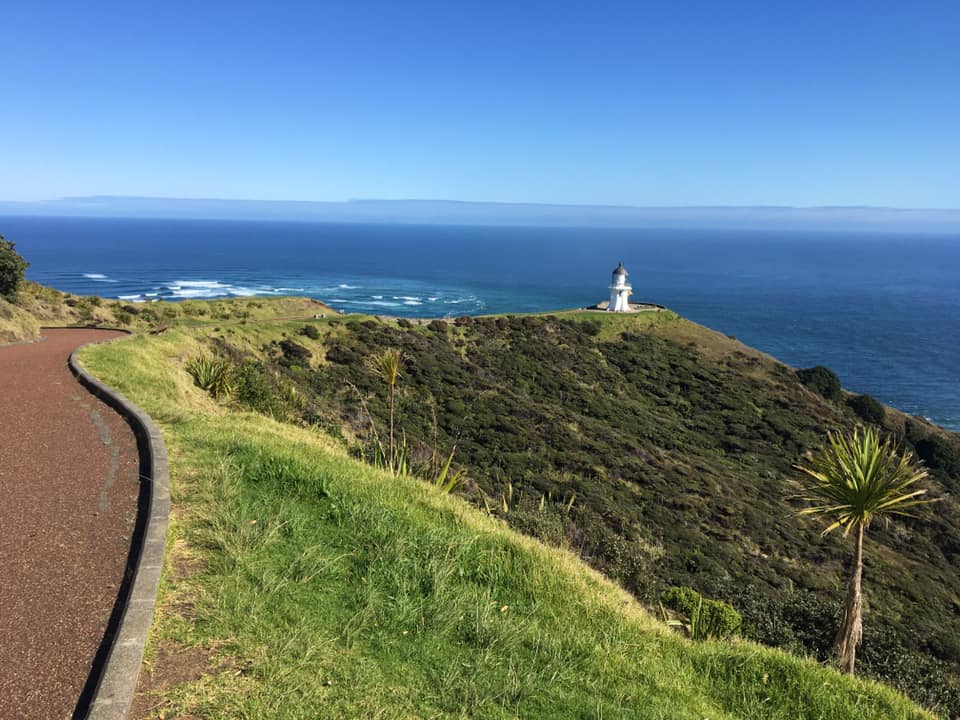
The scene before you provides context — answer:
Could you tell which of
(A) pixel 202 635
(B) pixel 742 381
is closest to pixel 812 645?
(A) pixel 202 635

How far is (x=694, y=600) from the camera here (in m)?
10.1

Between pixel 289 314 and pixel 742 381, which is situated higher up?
pixel 289 314

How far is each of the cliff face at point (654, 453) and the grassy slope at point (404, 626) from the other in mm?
3208

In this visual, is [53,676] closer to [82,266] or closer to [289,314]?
[289,314]

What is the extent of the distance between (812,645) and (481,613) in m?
7.18

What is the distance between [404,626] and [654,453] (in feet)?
78.2

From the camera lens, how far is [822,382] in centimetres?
4347

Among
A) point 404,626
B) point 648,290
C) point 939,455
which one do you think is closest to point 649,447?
point 939,455

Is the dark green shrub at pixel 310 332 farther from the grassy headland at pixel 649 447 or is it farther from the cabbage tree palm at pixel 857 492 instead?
the cabbage tree palm at pixel 857 492

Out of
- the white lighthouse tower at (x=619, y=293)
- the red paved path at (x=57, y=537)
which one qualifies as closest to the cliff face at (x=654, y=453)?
the red paved path at (x=57, y=537)

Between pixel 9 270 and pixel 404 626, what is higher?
pixel 9 270

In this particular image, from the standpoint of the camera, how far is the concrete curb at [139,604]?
3.37 metres

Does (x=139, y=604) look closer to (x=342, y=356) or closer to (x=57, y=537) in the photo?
(x=57, y=537)

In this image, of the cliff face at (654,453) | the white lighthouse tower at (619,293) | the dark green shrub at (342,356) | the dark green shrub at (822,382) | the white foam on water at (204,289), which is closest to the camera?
the cliff face at (654,453)
